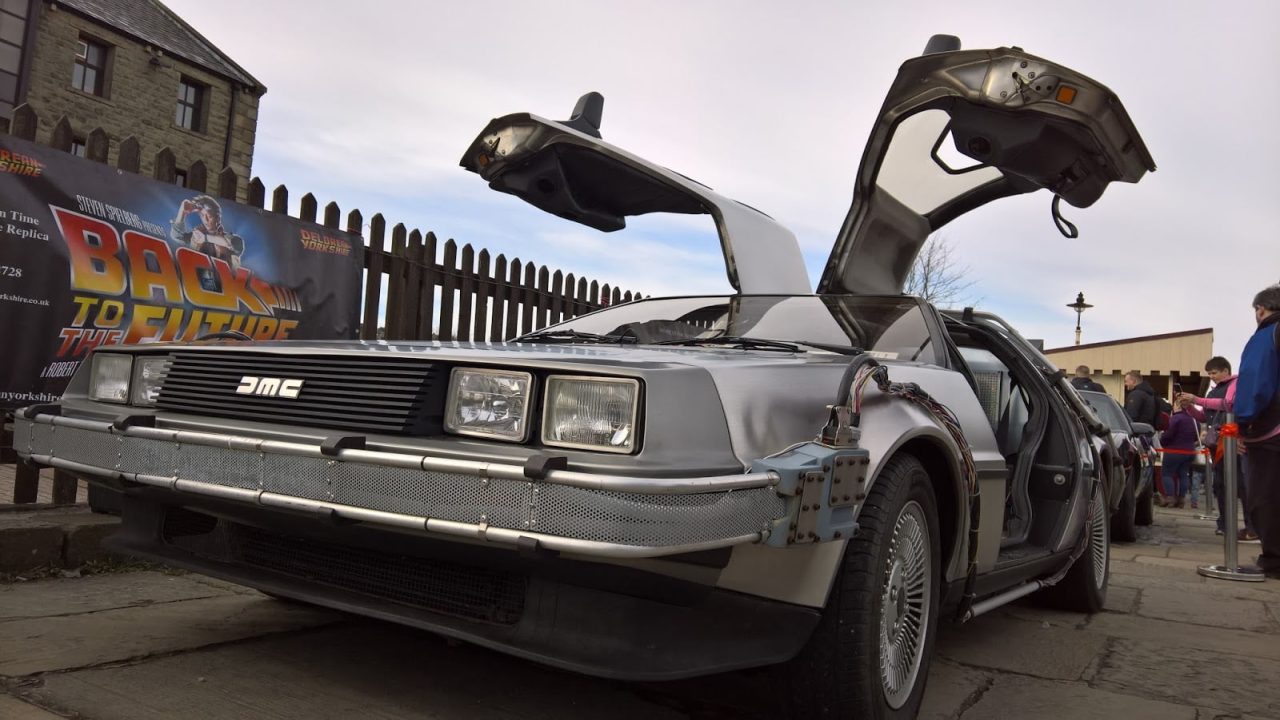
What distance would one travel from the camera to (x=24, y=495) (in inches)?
157

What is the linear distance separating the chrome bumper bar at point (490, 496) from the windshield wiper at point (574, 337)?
1237 millimetres

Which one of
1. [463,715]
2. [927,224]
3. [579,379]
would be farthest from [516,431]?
[927,224]

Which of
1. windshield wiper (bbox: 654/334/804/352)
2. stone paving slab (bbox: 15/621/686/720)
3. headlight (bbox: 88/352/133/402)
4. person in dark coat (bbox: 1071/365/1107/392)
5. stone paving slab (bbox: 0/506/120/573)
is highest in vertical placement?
person in dark coat (bbox: 1071/365/1107/392)

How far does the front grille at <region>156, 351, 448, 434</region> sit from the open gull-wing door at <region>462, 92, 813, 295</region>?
2.08m

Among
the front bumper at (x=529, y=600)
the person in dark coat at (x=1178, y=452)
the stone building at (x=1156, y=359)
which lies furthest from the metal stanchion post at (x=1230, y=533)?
the stone building at (x=1156, y=359)

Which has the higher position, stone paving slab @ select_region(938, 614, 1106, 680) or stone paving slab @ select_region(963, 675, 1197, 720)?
stone paving slab @ select_region(963, 675, 1197, 720)

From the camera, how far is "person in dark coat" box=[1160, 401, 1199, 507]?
38.4ft

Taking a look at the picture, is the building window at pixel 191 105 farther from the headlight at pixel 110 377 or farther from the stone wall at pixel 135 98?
the headlight at pixel 110 377

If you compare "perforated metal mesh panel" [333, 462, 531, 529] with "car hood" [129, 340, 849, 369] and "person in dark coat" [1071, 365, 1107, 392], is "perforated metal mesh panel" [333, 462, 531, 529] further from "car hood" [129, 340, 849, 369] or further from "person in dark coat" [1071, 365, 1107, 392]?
"person in dark coat" [1071, 365, 1107, 392]

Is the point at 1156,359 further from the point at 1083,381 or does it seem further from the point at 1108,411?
the point at 1108,411

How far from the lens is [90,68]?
1953 cm

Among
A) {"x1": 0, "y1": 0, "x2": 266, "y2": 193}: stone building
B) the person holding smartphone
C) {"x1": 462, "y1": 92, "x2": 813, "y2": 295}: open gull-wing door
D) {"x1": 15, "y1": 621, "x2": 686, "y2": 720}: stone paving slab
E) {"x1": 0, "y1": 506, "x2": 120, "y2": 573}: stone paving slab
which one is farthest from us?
{"x1": 0, "y1": 0, "x2": 266, "y2": 193}: stone building

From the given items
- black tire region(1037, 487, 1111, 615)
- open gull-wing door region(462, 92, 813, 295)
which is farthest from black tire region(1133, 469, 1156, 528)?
open gull-wing door region(462, 92, 813, 295)

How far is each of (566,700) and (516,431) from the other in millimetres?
918
